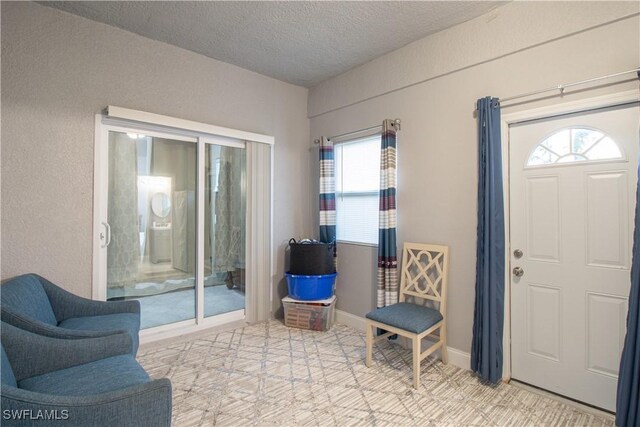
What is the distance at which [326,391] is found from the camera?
224 centimetres

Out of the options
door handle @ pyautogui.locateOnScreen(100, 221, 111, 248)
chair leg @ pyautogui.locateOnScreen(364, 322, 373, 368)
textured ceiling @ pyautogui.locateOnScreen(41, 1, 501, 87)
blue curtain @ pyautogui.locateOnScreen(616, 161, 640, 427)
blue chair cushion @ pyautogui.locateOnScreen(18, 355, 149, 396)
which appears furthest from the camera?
door handle @ pyautogui.locateOnScreen(100, 221, 111, 248)

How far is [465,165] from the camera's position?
2.60 m

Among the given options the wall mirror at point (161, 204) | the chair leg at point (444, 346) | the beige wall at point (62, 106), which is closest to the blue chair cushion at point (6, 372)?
the beige wall at point (62, 106)

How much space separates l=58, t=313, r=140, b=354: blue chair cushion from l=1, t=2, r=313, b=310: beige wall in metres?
0.48

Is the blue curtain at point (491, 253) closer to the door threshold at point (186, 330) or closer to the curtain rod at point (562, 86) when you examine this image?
the curtain rod at point (562, 86)

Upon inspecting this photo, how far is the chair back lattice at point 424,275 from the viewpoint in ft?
8.77

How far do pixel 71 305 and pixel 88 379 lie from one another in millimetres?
1086

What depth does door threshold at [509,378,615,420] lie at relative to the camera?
1.95 m

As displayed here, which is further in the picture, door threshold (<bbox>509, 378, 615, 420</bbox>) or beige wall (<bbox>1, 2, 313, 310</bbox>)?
beige wall (<bbox>1, 2, 313, 310</bbox>)

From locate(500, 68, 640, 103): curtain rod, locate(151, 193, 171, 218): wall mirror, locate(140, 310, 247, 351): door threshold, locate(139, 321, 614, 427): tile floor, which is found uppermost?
locate(500, 68, 640, 103): curtain rod

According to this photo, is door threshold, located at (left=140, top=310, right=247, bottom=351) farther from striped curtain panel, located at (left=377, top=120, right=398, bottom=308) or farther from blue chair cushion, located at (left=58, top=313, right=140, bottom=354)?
striped curtain panel, located at (left=377, top=120, right=398, bottom=308)

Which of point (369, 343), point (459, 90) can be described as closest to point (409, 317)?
point (369, 343)

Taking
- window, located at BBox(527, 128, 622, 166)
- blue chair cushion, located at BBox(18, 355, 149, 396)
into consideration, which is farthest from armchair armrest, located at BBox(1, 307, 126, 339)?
window, located at BBox(527, 128, 622, 166)

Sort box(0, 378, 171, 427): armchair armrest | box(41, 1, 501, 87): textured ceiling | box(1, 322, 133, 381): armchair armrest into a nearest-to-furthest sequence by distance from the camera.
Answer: box(0, 378, 171, 427): armchair armrest → box(1, 322, 133, 381): armchair armrest → box(41, 1, 501, 87): textured ceiling
